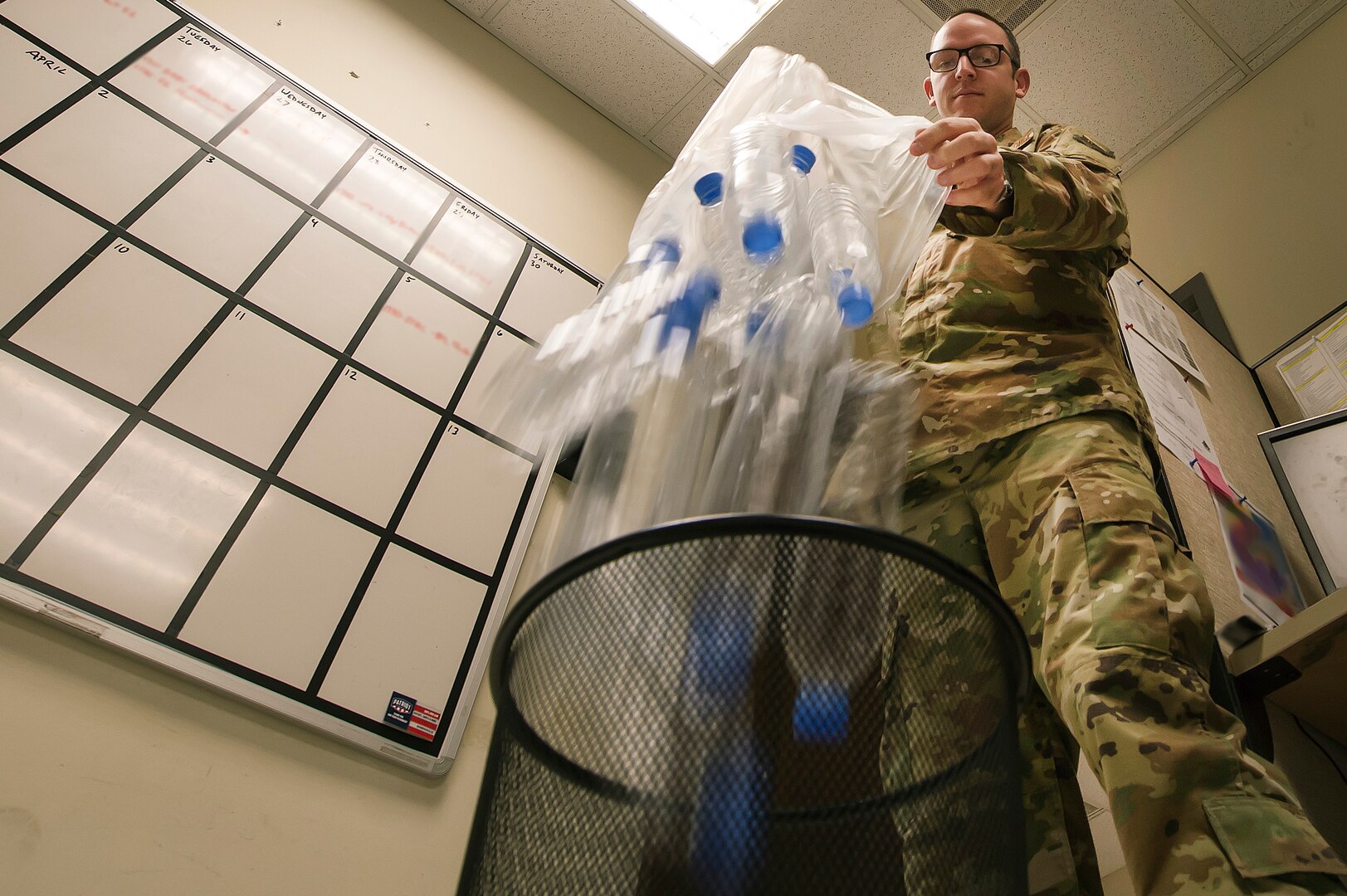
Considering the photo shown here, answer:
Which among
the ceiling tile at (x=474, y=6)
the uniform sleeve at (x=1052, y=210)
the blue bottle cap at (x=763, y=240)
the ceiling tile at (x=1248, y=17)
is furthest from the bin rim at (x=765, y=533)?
the ceiling tile at (x=1248, y=17)

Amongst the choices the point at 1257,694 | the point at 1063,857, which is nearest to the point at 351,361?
the point at 1063,857

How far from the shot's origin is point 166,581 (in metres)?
1.14

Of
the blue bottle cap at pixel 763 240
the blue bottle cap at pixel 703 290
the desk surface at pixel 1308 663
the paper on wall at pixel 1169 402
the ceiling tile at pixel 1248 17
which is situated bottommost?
the desk surface at pixel 1308 663

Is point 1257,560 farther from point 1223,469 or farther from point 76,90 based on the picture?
point 76,90

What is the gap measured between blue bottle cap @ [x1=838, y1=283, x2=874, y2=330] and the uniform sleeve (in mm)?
185

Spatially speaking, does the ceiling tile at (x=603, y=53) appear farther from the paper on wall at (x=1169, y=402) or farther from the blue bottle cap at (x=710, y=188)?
the blue bottle cap at (x=710, y=188)

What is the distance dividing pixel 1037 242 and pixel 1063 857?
2.02 ft

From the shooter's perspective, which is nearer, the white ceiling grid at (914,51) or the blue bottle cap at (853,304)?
the blue bottle cap at (853,304)

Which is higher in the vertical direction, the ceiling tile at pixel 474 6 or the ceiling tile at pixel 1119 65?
the ceiling tile at pixel 1119 65

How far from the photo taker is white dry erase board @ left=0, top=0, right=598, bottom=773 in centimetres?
114

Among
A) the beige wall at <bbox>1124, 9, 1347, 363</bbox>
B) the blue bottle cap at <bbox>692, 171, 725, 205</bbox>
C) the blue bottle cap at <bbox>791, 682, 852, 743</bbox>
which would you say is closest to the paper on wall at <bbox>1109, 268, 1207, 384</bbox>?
the beige wall at <bbox>1124, 9, 1347, 363</bbox>

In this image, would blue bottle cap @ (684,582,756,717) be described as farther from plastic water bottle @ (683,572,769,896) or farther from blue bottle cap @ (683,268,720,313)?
blue bottle cap @ (683,268,720,313)

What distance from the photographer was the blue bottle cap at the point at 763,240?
0.86 m

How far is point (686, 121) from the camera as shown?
93.9 inches
